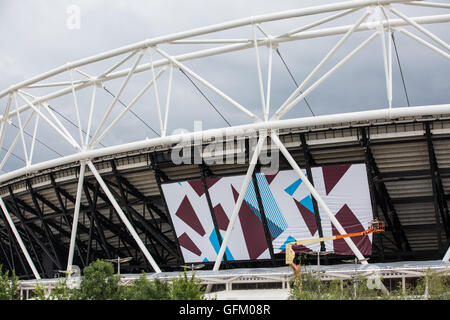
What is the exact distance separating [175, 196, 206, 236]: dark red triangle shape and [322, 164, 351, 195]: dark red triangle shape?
7890 millimetres

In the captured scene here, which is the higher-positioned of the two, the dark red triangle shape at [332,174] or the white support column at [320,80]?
the white support column at [320,80]

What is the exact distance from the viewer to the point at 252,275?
29.5 metres

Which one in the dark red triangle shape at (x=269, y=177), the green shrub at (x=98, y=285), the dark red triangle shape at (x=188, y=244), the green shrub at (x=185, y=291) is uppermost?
the dark red triangle shape at (x=269, y=177)

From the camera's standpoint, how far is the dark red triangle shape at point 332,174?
3128 cm

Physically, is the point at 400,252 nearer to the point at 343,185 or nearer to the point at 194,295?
the point at 343,185

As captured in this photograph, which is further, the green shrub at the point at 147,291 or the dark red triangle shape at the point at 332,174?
the dark red triangle shape at the point at 332,174

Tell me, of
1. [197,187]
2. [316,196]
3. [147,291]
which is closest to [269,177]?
[316,196]

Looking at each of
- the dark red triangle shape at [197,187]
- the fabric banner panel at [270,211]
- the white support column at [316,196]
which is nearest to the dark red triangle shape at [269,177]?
the fabric banner panel at [270,211]

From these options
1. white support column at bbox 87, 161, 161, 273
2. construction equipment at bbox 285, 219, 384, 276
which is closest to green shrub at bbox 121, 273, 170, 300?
construction equipment at bbox 285, 219, 384, 276

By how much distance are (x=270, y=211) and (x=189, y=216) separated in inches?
196

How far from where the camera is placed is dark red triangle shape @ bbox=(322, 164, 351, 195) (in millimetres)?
31280

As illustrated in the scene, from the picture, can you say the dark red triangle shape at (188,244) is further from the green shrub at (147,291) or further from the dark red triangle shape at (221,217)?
the green shrub at (147,291)
